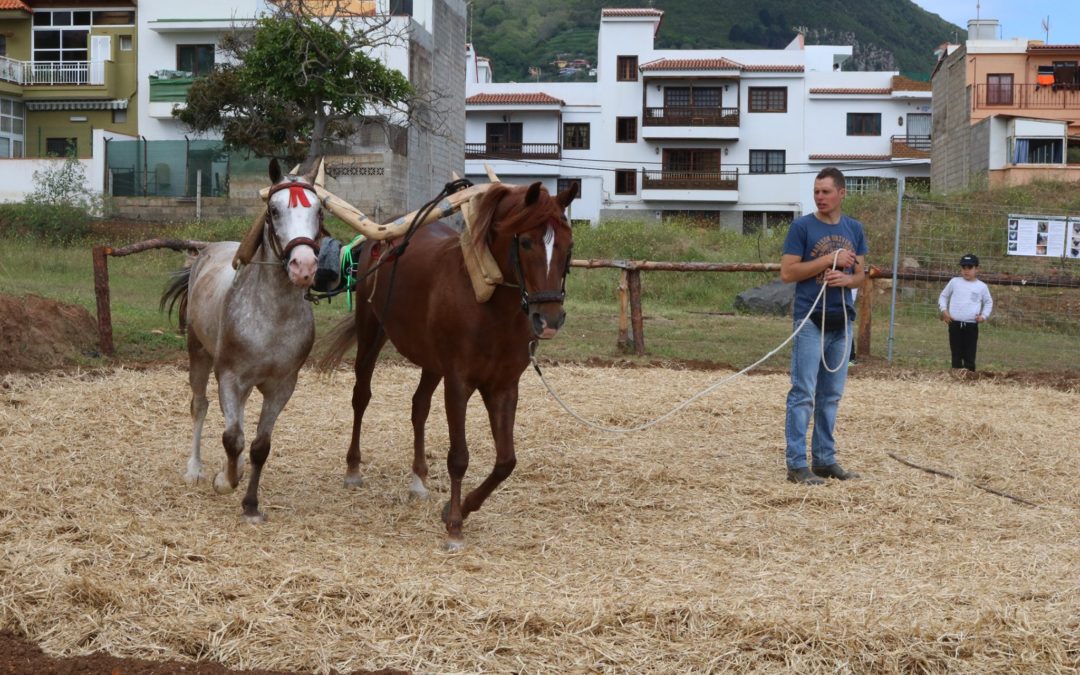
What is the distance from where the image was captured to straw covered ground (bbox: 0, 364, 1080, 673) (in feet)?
11.9

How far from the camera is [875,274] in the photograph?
12.1m

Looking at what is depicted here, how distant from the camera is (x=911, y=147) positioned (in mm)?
45812

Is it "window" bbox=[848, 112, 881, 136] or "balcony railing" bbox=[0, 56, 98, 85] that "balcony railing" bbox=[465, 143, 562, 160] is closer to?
"window" bbox=[848, 112, 881, 136]

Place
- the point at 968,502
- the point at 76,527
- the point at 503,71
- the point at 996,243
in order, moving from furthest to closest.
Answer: the point at 503,71, the point at 996,243, the point at 968,502, the point at 76,527

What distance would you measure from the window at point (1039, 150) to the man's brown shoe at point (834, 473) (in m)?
30.3

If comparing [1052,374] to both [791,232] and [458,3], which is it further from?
[458,3]

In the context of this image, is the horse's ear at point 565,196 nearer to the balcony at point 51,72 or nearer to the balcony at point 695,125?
the balcony at point 51,72

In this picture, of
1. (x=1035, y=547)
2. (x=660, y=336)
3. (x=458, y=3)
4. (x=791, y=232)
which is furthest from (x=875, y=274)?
(x=458, y=3)

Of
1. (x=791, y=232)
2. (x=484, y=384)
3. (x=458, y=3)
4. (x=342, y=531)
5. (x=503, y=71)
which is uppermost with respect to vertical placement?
(x=503, y=71)

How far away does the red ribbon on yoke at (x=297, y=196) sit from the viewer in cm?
501

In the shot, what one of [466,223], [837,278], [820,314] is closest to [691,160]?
[820,314]

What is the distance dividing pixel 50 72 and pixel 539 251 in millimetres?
33851

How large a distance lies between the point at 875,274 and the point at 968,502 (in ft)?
21.4

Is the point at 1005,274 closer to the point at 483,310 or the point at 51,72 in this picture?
the point at 483,310
